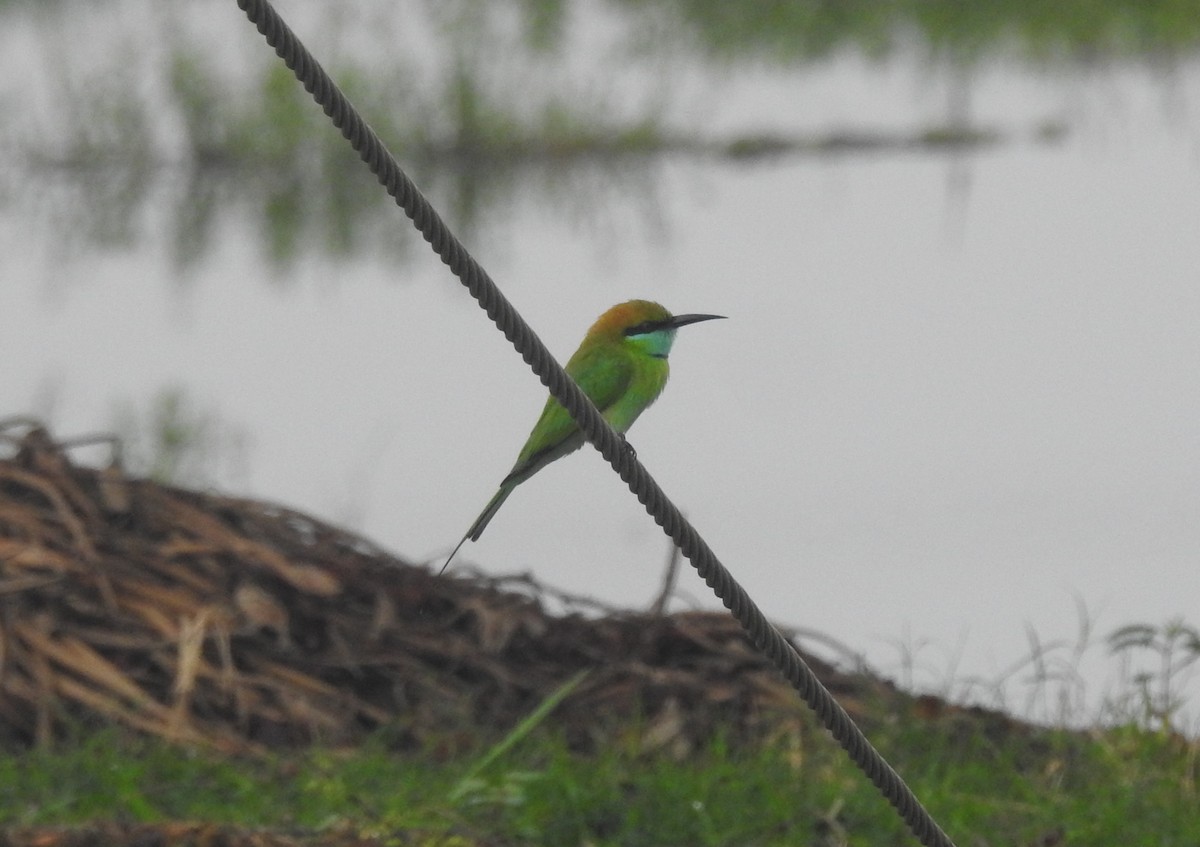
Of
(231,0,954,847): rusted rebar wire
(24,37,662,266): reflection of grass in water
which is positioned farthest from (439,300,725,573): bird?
(24,37,662,266): reflection of grass in water

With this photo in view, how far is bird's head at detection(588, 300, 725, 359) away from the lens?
3929mm

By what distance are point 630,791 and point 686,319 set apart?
3.07 ft

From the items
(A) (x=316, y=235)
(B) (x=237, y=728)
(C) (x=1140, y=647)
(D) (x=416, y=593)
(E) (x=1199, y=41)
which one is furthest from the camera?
(E) (x=1199, y=41)

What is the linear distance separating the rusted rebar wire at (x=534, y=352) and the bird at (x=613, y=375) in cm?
140

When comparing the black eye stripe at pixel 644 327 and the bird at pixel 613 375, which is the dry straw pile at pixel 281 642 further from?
the black eye stripe at pixel 644 327

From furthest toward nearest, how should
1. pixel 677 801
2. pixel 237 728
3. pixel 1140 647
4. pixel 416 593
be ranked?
pixel 416 593 → pixel 1140 647 → pixel 237 728 → pixel 677 801

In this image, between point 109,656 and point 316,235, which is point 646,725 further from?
point 316,235

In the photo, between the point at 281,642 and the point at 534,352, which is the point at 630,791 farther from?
the point at 534,352

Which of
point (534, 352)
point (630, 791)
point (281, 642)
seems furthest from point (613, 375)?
point (534, 352)

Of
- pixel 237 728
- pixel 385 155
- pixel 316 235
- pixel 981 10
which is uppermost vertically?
pixel 981 10

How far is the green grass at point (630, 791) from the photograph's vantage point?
3.55 m

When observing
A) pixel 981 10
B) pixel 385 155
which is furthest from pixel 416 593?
Result: pixel 981 10

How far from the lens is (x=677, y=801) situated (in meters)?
3.69

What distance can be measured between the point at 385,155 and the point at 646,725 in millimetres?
2384
